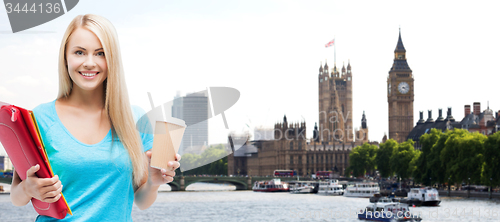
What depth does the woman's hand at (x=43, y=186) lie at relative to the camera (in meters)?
2.48

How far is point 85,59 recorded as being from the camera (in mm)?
2818

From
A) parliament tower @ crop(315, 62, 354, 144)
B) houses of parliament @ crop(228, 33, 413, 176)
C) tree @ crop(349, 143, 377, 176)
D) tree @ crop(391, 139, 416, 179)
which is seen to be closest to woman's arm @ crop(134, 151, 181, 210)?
tree @ crop(391, 139, 416, 179)

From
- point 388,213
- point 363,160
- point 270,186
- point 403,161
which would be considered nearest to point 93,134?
point 388,213

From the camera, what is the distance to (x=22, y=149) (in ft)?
7.86

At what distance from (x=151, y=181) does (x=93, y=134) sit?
34 cm

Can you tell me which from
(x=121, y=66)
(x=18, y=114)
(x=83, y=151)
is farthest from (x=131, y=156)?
(x=18, y=114)

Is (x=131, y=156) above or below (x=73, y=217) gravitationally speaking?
above

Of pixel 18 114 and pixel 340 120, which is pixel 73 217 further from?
pixel 340 120

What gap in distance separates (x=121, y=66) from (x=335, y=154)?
139 m

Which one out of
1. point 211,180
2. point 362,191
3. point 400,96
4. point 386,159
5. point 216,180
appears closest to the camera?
point 362,191

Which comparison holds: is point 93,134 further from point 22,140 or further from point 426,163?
point 426,163

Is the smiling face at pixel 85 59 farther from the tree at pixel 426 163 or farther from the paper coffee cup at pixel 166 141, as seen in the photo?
the tree at pixel 426 163

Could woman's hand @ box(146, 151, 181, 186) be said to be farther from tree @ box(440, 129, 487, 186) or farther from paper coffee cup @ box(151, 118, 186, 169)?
tree @ box(440, 129, 487, 186)

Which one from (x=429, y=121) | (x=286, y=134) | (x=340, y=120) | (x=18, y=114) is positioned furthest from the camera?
(x=340, y=120)
